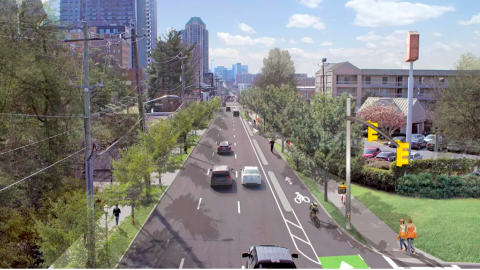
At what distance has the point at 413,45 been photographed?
2873cm

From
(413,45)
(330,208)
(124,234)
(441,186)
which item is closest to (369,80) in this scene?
(413,45)

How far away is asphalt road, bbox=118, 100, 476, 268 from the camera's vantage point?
1650 cm

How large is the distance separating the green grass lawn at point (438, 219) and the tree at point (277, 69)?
65.0 meters

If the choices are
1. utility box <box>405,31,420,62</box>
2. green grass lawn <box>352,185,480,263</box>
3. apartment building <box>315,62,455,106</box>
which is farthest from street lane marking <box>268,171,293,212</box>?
apartment building <box>315,62,455,106</box>

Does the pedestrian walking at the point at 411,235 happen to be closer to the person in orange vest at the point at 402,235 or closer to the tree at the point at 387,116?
the person in orange vest at the point at 402,235

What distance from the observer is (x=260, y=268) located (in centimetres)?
1307

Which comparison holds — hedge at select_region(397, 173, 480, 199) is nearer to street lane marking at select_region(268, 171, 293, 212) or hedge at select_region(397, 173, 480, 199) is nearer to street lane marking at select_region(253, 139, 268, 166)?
street lane marking at select_region(268, 171, 293, 212)

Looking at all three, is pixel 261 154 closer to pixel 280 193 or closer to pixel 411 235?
pixel 280 193

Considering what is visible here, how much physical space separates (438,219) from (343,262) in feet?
24.1

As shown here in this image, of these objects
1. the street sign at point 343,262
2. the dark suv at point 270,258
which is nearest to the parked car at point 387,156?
the street sign at point 343,262

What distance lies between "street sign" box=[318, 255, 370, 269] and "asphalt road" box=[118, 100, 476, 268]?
0.14 feet

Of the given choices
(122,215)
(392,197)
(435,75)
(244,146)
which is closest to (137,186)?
(122,215)

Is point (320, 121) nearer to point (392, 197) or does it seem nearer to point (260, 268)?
point (392, 197)

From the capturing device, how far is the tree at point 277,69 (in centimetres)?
8962
